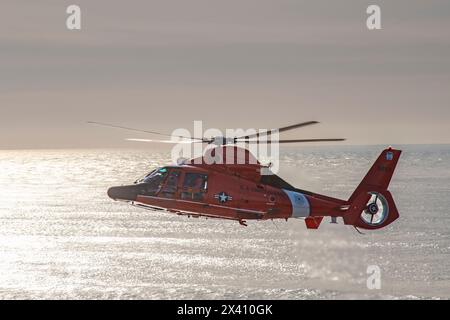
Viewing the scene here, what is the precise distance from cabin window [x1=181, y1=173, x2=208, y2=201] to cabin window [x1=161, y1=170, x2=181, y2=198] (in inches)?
19.1

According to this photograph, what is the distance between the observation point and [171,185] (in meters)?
39.7

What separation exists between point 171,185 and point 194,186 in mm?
1364

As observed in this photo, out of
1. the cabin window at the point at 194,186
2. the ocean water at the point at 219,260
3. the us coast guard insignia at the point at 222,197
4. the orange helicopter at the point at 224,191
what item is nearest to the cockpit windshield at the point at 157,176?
the orange helicopter at the point at 224,191

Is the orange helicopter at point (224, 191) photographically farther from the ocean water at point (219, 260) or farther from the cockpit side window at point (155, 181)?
the ocean water at point (219, 260)

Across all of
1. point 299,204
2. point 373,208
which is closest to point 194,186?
point 299,204

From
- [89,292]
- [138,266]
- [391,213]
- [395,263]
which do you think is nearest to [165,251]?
[138,266]

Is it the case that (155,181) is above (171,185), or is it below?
above

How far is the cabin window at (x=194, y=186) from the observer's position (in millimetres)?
39594

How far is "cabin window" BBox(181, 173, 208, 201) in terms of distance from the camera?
3959 cm

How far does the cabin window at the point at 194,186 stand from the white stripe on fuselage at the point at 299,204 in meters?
5.19

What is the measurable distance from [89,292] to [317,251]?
5432 cm

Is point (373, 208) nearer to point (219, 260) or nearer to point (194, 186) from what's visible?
point (194, 186)
